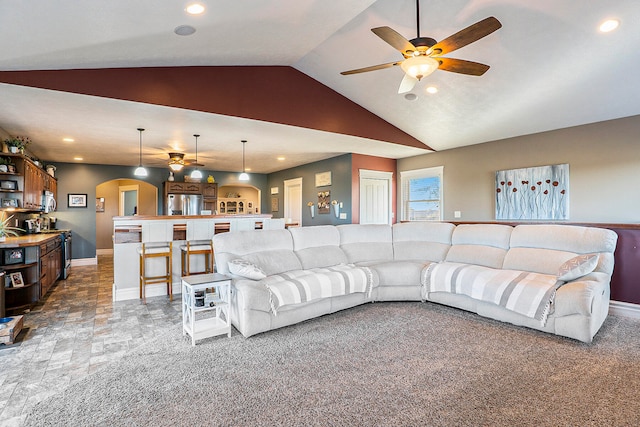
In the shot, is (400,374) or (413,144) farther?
(413,144)

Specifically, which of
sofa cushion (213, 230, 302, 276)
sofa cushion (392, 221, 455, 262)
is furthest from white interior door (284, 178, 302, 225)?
sofa cushion (213, 230, 302, 276)

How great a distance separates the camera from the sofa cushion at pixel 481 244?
4.07 m

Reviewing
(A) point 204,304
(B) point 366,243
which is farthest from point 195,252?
(B) point 366,243

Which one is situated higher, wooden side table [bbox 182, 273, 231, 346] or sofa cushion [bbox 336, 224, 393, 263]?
sofa cushion [bbox 336, 224, 393, 263]

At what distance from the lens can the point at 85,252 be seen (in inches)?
313

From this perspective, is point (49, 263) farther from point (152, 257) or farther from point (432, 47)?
point (432, 47)

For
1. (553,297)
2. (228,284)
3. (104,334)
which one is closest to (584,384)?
(553,297)

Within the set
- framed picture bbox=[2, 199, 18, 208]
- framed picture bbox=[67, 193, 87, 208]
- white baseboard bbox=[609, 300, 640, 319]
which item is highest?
framed picture bbox=[67, 193, 87, 208]

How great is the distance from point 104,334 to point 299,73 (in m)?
4.12

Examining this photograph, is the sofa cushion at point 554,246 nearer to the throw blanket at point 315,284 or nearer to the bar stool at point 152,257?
the throw blanket at point 315,284

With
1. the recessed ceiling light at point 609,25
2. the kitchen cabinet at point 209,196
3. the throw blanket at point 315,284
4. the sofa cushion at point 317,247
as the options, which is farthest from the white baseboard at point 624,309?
the kitchen cabinet at point 209,196

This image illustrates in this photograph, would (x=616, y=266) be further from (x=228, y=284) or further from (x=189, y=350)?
(x=189, y=350)

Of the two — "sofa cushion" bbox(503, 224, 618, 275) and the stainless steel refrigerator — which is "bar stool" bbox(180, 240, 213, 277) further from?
"sofa cushion" bbox(503, 224, 618, 275)

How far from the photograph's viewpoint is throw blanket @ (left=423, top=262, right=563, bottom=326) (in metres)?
3.11
